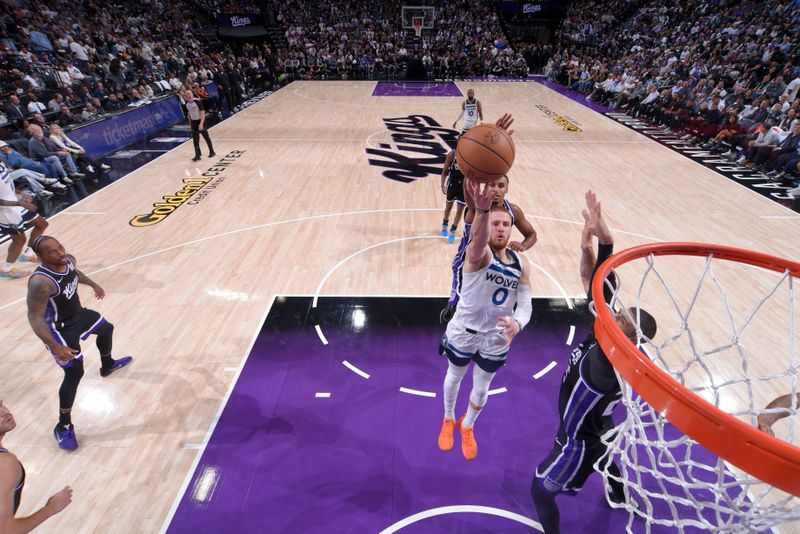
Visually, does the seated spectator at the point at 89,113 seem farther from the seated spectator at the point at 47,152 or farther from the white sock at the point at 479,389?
the white sock at the point at 479,389


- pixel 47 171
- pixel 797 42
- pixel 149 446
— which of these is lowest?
pixel 149 446

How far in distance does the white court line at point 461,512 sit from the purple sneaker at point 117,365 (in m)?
3.15

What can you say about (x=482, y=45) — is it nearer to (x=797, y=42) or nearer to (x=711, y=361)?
(x=797, y=42)

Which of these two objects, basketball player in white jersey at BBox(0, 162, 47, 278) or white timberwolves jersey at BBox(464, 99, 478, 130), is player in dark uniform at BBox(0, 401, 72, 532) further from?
white timberwolves jersey at BBox(464, 99, 478, 130)

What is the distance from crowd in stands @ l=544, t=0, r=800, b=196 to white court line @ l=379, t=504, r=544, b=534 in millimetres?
9509

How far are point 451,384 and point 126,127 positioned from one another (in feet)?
40.9

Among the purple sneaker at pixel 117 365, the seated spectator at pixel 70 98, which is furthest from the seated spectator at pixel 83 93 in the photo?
the purple sneaker at pixel 117 365

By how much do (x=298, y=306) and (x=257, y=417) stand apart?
169 cm

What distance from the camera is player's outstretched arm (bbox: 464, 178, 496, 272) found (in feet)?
7.40

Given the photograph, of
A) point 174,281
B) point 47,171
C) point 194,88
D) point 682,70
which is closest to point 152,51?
point 194,88

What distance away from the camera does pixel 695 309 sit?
5.40 meters

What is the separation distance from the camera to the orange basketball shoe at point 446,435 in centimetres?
355

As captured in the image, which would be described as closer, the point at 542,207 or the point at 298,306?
the point at 298,306

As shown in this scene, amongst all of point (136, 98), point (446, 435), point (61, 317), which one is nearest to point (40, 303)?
point (61, 317)
